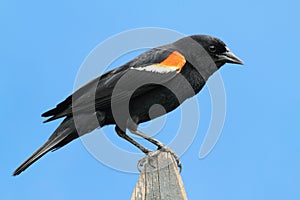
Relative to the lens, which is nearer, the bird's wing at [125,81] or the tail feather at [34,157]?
the tail feather at [34,157]

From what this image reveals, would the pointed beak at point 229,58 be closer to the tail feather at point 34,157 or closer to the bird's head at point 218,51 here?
the bird's head at point 218,51

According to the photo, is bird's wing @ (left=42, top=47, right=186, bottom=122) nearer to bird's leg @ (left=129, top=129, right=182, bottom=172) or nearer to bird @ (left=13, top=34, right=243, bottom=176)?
bird @ (left=13, top=34, right=243, bottom=176)

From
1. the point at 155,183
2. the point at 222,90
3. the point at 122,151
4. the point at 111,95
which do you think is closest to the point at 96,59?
the point at 111,95

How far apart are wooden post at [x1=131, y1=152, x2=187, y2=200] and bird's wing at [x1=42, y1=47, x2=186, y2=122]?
1631 millimetres

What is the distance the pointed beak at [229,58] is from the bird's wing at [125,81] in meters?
0.62

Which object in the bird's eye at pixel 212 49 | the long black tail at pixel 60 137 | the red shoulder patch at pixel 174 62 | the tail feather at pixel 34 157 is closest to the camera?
the tail feather at pixel 34 157

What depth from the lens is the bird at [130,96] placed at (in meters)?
5.61

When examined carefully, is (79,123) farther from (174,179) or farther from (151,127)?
(174,179)

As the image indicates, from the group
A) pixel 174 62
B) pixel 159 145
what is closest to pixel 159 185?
pixel 159 145

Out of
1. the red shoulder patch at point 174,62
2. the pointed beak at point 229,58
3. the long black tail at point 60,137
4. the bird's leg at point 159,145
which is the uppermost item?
the red shoulder patch at point 174,62

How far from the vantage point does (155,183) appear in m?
4.01

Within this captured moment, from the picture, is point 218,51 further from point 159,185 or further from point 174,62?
point 159,185

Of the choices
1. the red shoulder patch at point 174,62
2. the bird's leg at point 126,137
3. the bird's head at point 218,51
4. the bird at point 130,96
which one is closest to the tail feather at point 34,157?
the bird at point 130,96

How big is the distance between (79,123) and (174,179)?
1904mm
